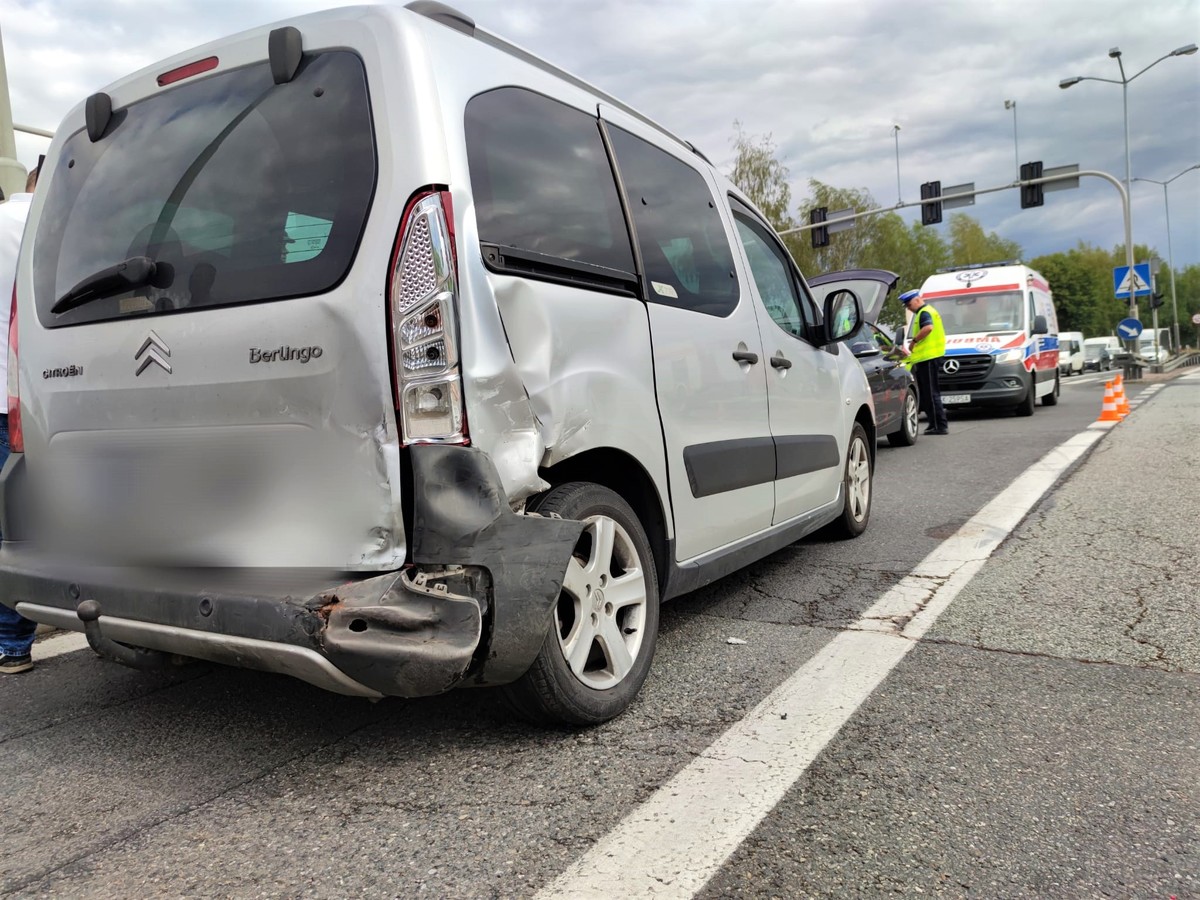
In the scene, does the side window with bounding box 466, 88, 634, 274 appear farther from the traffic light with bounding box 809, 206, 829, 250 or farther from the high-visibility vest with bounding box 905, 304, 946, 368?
the traffic light with bounding box 809, 206, 829, 250

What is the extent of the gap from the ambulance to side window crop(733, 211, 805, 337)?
10417mm

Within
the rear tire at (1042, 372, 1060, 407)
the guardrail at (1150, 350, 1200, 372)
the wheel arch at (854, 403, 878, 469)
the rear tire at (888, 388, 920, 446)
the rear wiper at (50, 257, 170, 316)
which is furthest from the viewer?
the guardrail at (1150, 350, 1200, 372)

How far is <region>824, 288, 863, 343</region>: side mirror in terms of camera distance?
467cm


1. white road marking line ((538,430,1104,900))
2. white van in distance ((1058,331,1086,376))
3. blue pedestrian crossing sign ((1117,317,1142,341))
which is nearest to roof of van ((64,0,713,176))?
white road marking line ((538,430,1104,900))

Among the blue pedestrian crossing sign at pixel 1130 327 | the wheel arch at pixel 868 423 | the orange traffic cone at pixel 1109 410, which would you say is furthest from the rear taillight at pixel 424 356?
the blue pedestrian crossing sign at pixel 1130 327

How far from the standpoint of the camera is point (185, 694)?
10.8 feet

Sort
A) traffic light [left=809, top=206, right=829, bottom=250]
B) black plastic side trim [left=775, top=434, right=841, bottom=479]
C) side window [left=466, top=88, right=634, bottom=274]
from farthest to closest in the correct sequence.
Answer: traffic light [left=809, top=206, right=829, bottom=250]
black plastic side trim [left=775, top=434, right=841, bottom=479]
side window [left=466, top=88, right=634, bottom=274]

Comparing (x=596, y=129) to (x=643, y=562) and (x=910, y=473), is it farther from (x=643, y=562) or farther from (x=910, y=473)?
(x=910, y=473)

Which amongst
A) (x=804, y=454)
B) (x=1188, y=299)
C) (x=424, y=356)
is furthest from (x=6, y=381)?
(x=1188, y=299)

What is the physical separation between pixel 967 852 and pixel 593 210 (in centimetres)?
204

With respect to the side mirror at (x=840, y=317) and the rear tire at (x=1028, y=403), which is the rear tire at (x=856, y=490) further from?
the rear tire at (x=1028, y=403)

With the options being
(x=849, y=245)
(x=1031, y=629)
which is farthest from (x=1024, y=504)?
(x=849, y=245)

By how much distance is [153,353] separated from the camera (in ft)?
8.51

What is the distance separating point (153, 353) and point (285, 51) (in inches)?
34.7
